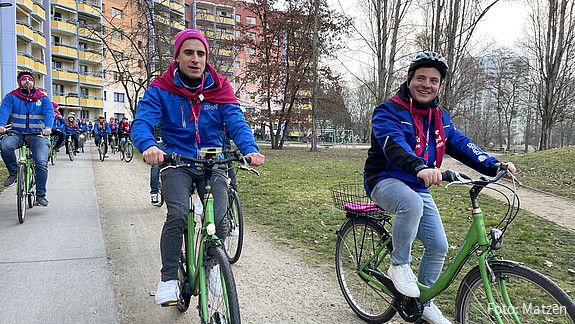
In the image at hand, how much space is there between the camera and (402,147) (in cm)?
295

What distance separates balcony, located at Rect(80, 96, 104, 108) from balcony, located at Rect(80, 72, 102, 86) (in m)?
2.07

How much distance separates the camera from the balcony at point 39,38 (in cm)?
4525

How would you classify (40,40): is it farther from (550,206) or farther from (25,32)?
(550,206)

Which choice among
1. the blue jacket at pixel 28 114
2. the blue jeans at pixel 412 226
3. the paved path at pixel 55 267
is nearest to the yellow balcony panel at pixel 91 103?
the paved path at pixel 55 267

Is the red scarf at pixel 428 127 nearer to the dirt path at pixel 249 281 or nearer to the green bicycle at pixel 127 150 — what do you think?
the dirt path at pixel 249 281

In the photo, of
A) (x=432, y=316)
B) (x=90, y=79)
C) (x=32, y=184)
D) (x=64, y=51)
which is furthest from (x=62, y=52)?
(x=432, y=316)

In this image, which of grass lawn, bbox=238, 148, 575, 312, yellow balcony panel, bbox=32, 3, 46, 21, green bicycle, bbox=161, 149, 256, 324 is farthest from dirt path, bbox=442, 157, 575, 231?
yellow balcony panel, bbox=32, 3, 46, 21

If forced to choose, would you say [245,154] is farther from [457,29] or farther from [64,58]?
[64,58]

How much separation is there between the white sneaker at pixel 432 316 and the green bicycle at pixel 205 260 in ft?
4.34

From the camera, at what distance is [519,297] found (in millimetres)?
2502

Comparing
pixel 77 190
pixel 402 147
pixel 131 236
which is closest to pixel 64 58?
pixel 77 190

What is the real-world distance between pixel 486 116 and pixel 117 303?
69.8 meters

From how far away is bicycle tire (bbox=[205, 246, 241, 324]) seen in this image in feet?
8.29

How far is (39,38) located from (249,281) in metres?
50.8
